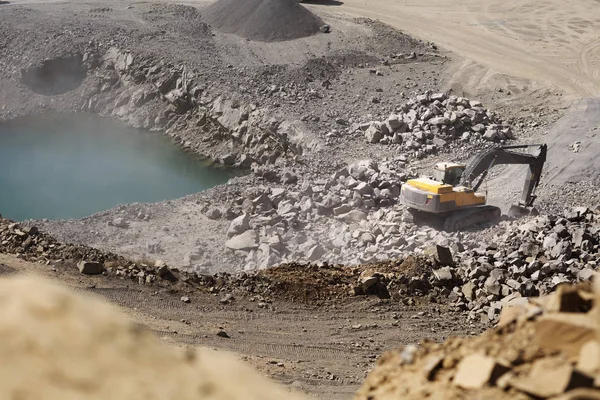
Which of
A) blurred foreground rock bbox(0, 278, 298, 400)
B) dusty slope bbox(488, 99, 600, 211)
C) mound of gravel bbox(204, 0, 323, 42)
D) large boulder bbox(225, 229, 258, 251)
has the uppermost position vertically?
blurred foreground rock bbox(0, 278, 298, 400)

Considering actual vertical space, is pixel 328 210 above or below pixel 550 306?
below

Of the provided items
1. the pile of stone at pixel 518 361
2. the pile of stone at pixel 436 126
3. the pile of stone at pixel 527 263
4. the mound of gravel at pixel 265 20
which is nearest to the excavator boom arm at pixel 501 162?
the pile of stone at pixel 527 263

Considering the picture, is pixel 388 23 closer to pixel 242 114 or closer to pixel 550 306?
pixel 242 114

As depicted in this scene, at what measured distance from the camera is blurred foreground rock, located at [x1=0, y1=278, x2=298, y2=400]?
403 cm

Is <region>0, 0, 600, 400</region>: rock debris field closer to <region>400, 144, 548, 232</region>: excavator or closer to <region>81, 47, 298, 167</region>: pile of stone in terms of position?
<region>81, 47, 298, 167</region>: pile of stone

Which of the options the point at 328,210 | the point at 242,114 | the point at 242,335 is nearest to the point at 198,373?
the point at 242,335

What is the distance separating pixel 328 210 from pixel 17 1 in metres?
22.0

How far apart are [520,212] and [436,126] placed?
4960 millimetres

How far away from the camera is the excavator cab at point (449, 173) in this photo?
610 inches

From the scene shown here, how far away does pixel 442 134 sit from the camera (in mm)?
20094

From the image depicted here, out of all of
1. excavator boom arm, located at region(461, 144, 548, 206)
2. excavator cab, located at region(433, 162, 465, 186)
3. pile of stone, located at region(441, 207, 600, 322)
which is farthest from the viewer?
excavator cab, located at region(433, 162, 465, 186)

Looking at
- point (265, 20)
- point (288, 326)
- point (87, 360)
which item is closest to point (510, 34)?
point (265, 20)

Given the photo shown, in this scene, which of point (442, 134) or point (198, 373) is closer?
point (198, 373)

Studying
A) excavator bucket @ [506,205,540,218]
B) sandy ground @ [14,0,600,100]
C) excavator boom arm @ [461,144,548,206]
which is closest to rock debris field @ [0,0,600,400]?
excavator bucket @ [506,205,540,218]
